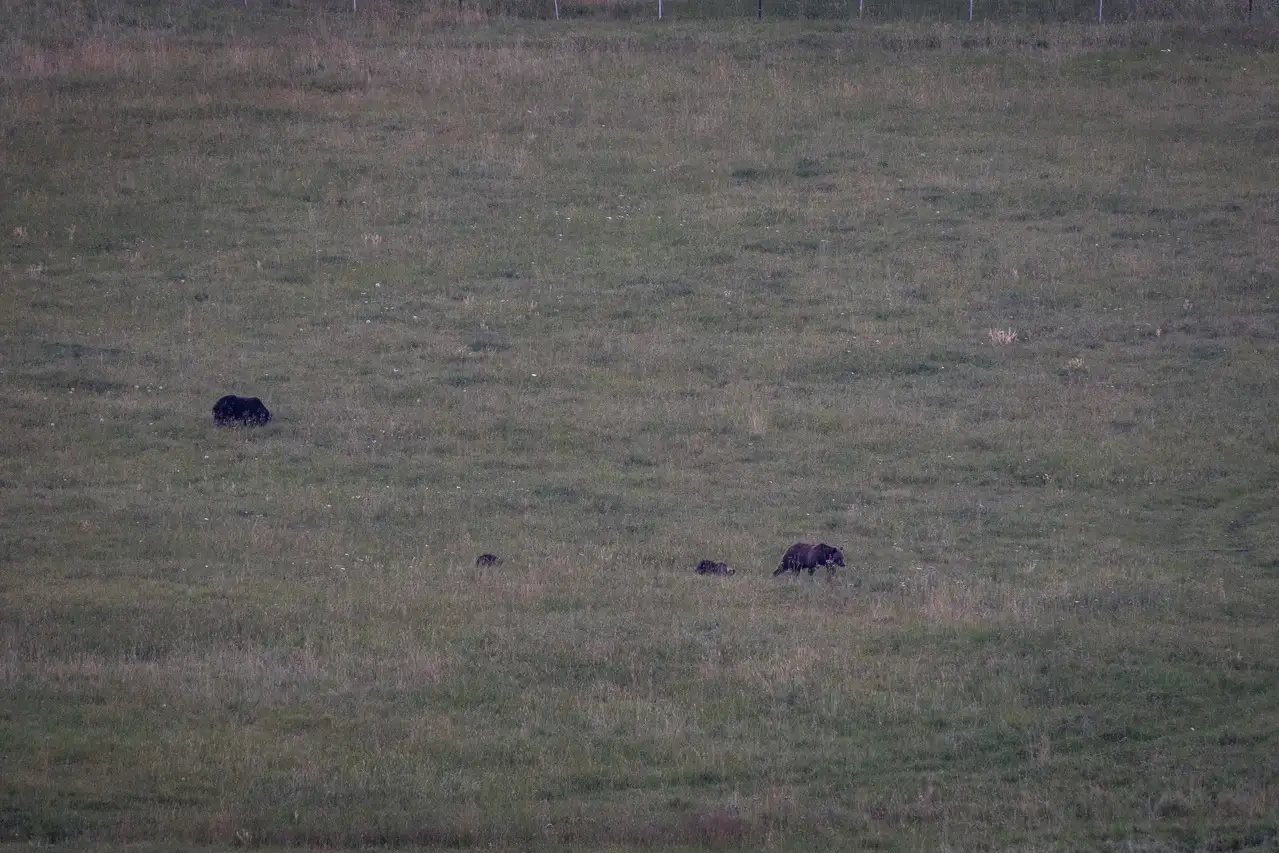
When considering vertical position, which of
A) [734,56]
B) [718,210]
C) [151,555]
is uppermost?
[734,56]

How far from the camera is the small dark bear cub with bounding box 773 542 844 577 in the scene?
16.7 meters

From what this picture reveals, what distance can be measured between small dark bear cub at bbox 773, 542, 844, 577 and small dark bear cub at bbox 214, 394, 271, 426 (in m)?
8.25

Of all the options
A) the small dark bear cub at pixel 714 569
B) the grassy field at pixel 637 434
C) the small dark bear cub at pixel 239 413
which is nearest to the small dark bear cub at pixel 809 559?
the grassy field at pixel 637 434

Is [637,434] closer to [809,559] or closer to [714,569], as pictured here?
[714,569]

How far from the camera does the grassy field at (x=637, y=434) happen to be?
40.2ft

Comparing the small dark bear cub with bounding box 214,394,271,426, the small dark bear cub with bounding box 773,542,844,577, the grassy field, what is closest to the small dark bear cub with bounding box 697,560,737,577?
the grassy field

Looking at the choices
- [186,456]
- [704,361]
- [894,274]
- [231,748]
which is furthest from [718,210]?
[231,748]

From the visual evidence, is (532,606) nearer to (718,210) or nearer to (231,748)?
(231,748)

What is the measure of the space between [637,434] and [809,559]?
212 inches

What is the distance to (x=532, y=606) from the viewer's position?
15.8 m

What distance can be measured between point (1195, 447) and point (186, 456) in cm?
1293

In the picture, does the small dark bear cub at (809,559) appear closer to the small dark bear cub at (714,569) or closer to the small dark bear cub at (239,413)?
the small dark bear cub at (714,569)

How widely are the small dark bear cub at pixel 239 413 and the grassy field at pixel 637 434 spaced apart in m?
0.25

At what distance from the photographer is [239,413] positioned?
21531 millimetres
